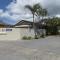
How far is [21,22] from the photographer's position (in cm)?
5119

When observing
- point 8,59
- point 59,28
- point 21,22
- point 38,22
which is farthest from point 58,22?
point 8,59

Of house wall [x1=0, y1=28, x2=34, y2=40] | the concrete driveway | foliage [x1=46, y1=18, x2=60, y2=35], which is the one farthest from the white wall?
foliage [x1=46, y1=18, x2=60, y2=35]

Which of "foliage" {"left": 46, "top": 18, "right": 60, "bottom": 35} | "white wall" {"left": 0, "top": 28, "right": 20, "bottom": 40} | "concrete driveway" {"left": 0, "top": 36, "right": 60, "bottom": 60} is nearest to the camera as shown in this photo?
"concrete driveway" {"left": 0, "top": 36, "right": 60, "bottom": 60}

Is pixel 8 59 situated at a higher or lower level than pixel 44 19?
lower

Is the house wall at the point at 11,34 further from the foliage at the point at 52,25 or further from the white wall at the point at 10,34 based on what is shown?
the foliage at the point at 52,25

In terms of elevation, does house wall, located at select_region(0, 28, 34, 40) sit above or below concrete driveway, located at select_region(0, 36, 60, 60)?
above

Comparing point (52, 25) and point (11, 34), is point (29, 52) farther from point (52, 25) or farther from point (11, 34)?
point (52, 25)

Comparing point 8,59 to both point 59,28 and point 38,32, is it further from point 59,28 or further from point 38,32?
point 59,28

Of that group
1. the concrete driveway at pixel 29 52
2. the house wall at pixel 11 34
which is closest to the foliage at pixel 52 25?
the house wall at pixel 11 34

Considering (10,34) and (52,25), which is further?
(52,25)

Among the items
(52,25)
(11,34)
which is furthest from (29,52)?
(52,25)

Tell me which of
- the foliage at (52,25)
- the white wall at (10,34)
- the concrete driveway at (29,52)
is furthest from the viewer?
the foliage at (52,25)

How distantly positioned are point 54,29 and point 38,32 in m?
10.5

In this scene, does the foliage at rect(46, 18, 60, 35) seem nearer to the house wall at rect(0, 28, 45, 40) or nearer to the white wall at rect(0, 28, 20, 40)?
the house wall at rect(0, 28, 45, 40)
